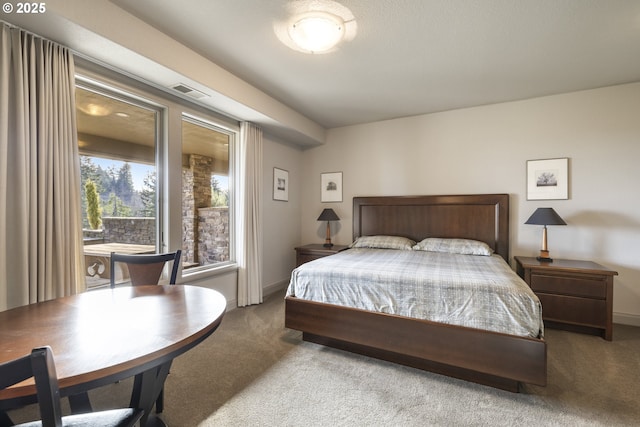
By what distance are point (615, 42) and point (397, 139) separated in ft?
7.80

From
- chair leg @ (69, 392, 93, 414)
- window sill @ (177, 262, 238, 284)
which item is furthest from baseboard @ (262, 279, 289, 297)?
chair leg @ (69, 392, 93, 414)

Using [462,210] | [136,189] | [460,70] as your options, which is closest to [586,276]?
[462,210]

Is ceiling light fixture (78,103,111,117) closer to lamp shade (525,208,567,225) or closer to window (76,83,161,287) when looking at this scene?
window (76,83,161,287)

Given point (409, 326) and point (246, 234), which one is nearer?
point (409, 326)

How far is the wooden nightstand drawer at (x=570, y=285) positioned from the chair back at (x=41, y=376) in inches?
147

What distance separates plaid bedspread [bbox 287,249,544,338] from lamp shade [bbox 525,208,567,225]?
76cm

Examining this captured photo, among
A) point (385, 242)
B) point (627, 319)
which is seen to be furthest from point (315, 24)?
point (627, 319)

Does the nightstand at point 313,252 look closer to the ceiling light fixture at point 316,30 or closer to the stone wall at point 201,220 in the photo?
the stone wall at point 201,220

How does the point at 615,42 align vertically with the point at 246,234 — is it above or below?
Answer: above

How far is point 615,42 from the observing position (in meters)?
2.38

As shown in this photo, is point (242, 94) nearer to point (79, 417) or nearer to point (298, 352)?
point (298, 352)

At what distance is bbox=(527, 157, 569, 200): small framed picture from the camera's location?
11.1 feet

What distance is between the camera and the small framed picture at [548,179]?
3.38 metres

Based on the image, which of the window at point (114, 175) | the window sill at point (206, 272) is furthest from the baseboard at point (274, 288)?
the window at point (114, 175)
